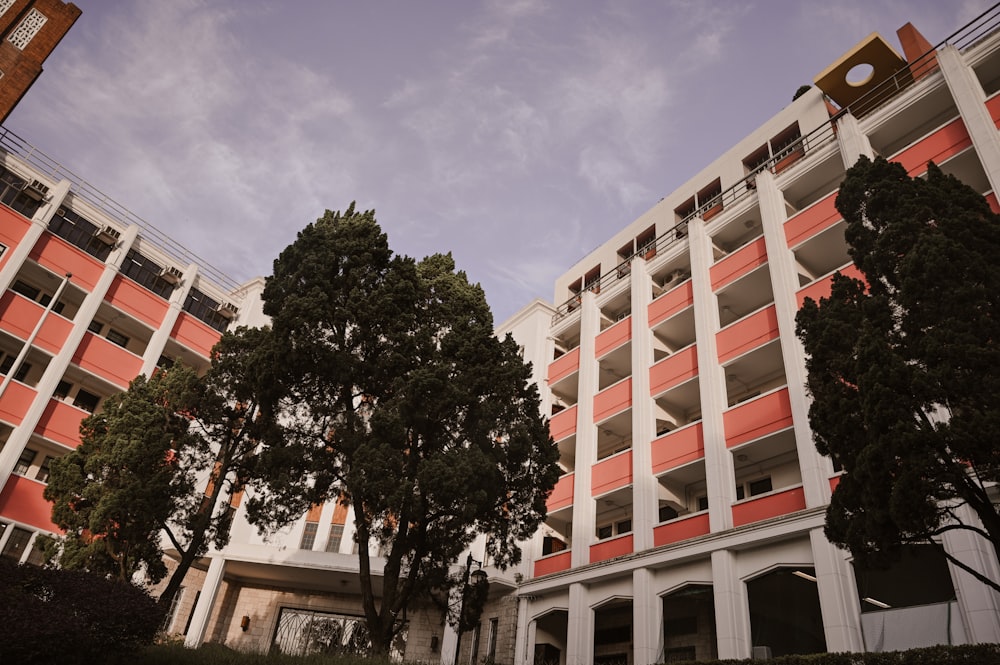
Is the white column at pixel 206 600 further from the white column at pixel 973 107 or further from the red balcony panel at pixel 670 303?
the white column at pixel 973 107

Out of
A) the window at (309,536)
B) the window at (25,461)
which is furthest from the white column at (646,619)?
the window at (25,461)

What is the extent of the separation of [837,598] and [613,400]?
1317 cm

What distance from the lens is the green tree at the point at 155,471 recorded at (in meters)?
17.7

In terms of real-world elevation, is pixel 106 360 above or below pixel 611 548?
above

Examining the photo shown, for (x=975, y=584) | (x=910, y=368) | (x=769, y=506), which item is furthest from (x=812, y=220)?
(x=910, y=368)

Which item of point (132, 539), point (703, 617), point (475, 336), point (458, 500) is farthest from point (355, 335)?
point (703, 617)

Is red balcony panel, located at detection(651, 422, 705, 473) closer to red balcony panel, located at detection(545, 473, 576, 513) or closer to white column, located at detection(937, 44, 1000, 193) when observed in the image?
red balcony panel, located at detection(545, 473, 576, 513)

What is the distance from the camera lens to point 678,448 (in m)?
24.5

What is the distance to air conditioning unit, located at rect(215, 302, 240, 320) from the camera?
1422 inches

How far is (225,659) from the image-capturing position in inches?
517

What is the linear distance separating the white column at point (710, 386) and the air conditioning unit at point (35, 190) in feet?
94.1

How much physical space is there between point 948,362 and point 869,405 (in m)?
1.27

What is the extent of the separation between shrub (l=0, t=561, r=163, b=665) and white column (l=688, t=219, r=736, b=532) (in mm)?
16536

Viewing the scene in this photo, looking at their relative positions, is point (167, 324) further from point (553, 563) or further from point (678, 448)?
point (678, 448)
